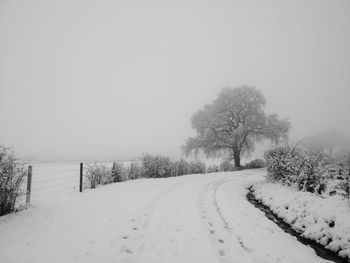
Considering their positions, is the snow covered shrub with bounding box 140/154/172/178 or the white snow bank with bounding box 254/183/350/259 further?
the snow covered shrub with bounding box 140/154/172/178

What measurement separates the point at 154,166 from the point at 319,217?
38.8ft

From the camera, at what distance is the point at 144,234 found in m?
4.64

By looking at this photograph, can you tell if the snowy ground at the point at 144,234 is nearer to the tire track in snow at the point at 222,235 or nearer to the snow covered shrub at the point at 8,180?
the tire track in snow at the point at 222,235

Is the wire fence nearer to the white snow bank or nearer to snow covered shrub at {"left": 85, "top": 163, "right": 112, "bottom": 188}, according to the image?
snow covered shrub at {"left": 85, "top": 163, "right": 112, "bottom": 188}

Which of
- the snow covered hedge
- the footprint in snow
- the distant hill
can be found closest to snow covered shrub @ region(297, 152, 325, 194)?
the snow covered hedge

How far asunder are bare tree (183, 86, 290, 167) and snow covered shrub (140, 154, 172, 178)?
968cm

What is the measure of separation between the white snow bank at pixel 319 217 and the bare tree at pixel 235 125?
17074mm

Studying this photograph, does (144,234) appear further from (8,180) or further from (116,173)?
(116,173)

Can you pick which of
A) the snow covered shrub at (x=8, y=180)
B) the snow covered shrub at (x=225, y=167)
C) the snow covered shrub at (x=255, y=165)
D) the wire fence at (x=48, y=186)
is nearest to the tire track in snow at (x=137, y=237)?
the snow covered shrub at (x=8, y=180)

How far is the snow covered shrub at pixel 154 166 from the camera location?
1516 centimetres

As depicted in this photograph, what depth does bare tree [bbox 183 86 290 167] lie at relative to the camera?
24.2 metres

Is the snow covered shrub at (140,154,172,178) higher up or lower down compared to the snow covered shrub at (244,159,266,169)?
higher up

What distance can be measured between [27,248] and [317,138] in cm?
5957

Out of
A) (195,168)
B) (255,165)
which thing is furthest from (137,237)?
(255,165)
